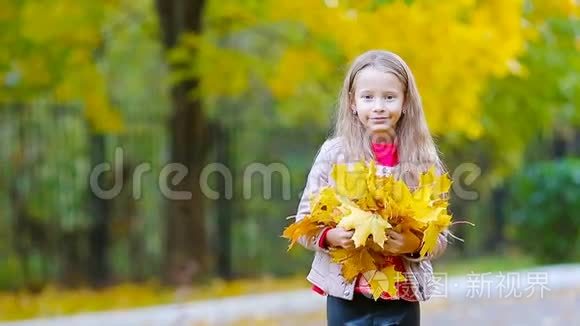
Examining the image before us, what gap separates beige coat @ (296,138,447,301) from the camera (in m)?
3.22

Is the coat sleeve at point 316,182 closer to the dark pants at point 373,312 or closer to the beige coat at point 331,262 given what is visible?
the beige coat at point 331,262

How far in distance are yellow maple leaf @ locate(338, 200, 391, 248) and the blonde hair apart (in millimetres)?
249

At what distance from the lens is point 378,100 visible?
10.7ft

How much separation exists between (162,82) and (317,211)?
887 centimetres

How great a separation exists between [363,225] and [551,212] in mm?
9676

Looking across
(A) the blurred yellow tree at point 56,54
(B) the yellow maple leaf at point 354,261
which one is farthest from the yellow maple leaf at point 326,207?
(A) the blurred yellow tree at point 56,54

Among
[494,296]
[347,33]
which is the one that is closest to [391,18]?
[347,33]

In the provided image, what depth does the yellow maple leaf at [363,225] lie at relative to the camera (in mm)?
3020

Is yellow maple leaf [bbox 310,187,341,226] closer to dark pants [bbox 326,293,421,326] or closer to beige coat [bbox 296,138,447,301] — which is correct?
beige coat [bbox 296,138,447,301]

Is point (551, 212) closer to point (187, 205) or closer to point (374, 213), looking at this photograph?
point (187, 205)

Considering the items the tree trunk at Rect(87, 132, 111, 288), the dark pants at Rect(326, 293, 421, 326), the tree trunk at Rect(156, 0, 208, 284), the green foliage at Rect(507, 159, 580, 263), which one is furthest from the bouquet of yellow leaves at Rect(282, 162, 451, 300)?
the green foliage at Rect(507, 159, 580, 263)

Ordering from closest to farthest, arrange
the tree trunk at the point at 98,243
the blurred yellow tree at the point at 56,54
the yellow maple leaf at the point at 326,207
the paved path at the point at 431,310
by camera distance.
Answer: the yellow maple leaf at the point at 326,207, the paved path at the point at 431,310, the blurred yellow tree at the point at 56,54, the tree trunk at the point at 98,243

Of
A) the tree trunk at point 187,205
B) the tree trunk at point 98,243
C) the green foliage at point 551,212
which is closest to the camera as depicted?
the tree trunk at point 187,205

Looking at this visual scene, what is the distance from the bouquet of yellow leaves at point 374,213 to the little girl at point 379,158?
0.05 metres
